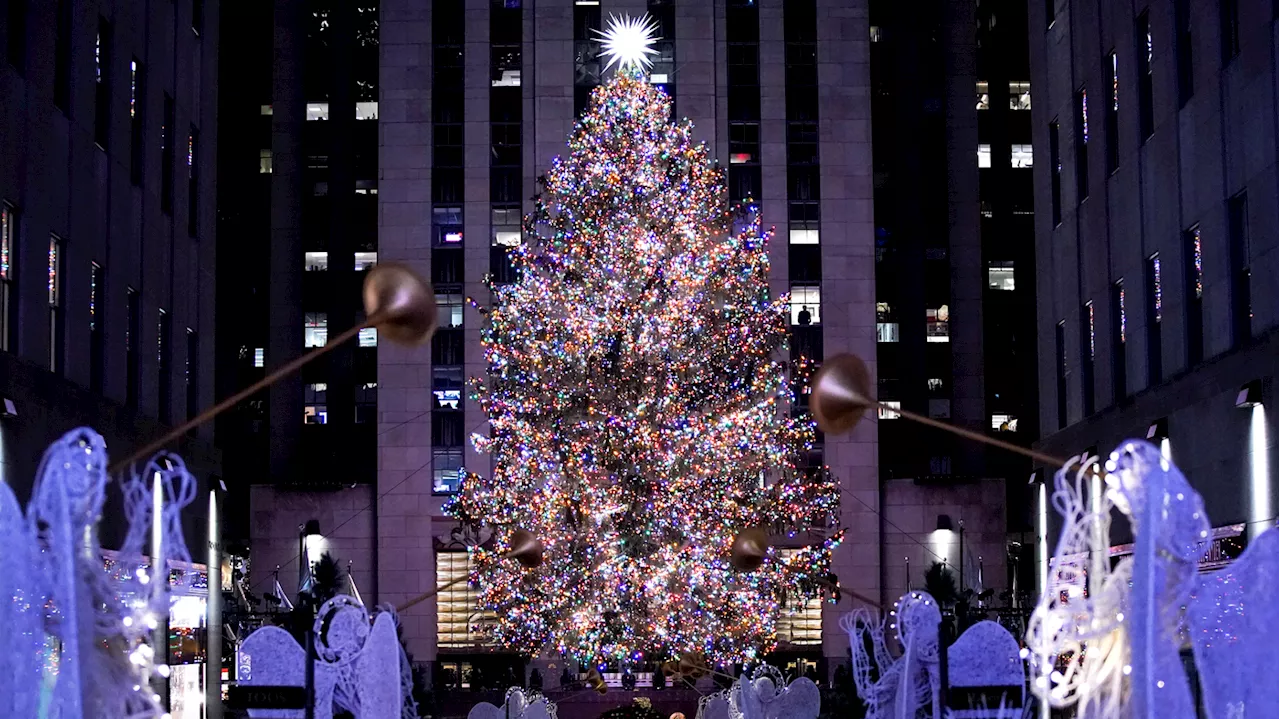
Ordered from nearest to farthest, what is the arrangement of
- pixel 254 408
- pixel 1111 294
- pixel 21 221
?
1. pixel 21 221
2. pixel 1111 294
3. pixel 254 408

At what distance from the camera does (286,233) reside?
67.9 metres

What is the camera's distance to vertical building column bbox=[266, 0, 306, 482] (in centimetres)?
6744

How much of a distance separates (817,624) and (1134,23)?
1191 inches

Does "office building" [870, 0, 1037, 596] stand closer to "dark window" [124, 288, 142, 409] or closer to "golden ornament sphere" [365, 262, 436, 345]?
"dark window" [124, 288, 142, 409]

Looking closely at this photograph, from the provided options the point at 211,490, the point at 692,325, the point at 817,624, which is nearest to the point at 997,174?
the point at 817,624

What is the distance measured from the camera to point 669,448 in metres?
40.5

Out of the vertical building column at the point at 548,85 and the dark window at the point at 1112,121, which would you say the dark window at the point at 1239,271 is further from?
the vertical building column at the point at 548,85

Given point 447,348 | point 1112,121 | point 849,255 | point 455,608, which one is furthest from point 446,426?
point 1112,121

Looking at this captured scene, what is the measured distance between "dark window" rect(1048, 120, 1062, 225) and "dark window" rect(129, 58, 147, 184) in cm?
2181

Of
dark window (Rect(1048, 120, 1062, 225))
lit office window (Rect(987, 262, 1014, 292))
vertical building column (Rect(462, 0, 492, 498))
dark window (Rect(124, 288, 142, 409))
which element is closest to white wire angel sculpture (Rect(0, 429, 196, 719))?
dark window (Rect(124, 288, 142, 409))

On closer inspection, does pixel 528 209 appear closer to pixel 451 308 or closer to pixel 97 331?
pixel 451 308

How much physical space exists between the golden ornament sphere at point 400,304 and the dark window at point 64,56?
19.0 metres

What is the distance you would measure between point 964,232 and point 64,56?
44095 mm

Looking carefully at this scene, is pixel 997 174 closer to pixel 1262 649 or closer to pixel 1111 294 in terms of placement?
pixel 1111 294
